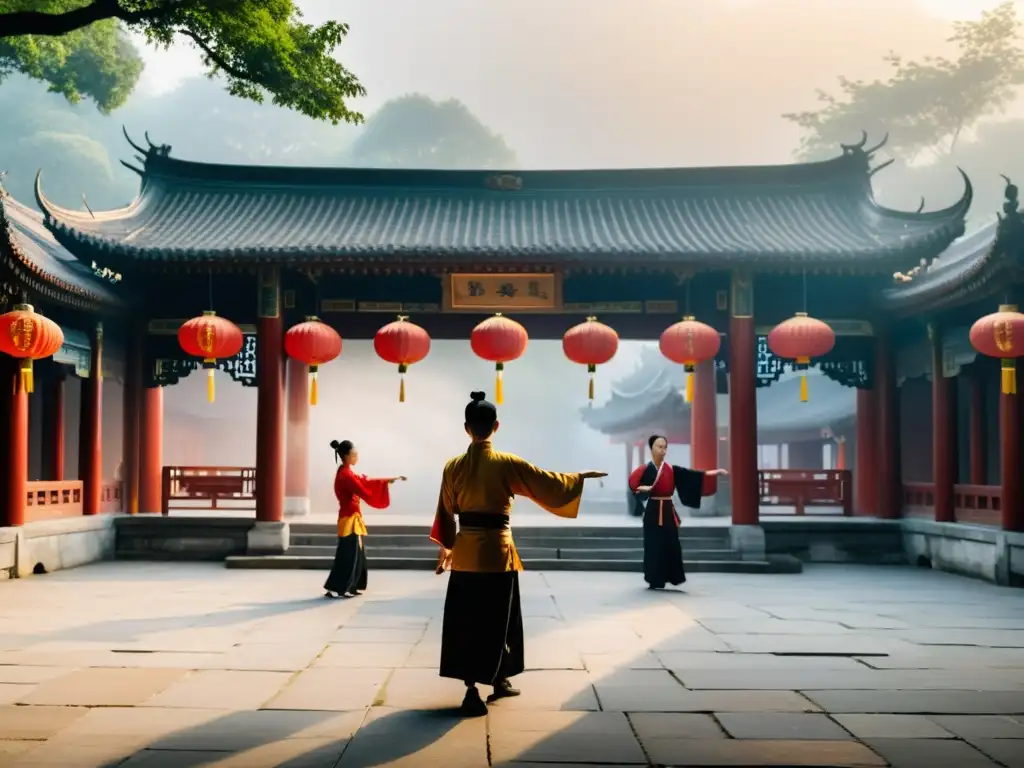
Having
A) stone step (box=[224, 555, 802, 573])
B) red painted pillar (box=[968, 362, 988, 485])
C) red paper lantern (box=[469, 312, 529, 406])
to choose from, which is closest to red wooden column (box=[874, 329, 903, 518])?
red painted pillar (box=[968, 362, 988, 485])

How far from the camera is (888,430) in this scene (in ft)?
42.2

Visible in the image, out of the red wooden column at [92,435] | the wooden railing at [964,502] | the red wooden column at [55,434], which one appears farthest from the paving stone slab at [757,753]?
the red wooden column at [55,434]

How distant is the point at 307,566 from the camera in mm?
11766

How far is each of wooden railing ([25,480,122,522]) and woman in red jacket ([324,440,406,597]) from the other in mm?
4236

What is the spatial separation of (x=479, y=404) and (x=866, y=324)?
925 centimetres

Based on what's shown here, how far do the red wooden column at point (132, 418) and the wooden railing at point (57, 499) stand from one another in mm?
294

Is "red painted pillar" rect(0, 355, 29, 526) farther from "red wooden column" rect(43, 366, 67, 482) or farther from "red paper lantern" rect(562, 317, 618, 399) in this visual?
"red paper lantern" rect(562, 317, 618, 399)

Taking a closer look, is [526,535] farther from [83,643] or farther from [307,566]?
[83,643]

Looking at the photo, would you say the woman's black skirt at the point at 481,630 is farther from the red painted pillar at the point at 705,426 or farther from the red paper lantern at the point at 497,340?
the red painted pillar at the point at 705,426

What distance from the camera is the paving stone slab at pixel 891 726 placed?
4387mm

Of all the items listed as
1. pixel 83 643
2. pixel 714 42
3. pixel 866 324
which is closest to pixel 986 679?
pixel 83 643

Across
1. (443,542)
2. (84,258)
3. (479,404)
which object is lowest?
(443,542)

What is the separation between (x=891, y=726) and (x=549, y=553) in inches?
302

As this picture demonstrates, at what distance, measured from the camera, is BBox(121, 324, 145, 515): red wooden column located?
13250mm
